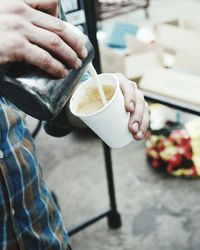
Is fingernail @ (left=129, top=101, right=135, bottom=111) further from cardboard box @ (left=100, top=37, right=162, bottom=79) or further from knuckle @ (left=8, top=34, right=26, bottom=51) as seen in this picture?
cardboard box @ (left=100, top=37, right=162, bottom=79)

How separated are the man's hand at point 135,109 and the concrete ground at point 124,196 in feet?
4.31

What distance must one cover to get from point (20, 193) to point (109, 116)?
12.9 inches

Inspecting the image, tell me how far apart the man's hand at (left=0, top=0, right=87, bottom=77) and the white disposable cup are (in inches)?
9.4

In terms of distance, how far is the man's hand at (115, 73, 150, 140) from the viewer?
3.06 ft

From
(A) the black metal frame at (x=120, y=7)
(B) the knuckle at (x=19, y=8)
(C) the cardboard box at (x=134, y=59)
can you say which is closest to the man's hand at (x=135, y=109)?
(B) the knuckle at (x=19, y=8)

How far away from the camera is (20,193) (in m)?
1.00

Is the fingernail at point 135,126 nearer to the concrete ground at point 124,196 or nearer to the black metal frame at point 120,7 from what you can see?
the concrete ground at point 124,196

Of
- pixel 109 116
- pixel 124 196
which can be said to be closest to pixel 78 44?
pixel 109 116

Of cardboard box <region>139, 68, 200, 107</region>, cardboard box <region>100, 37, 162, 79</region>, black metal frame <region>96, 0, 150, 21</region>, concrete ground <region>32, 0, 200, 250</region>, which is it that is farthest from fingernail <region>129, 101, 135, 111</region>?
black metal frame <region>96, 0, 150, 21</region>

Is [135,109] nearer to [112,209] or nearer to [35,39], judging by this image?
[35,39]

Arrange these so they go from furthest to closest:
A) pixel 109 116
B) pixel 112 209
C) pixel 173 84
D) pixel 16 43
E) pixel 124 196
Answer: pixel 124 196 → pixel 112 209 → pixel 173 84 → pixel 109 116 → pixel 16 43

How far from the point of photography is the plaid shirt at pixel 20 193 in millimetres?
971

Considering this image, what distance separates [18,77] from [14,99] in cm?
6

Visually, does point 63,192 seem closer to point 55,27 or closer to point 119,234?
point 119,234
